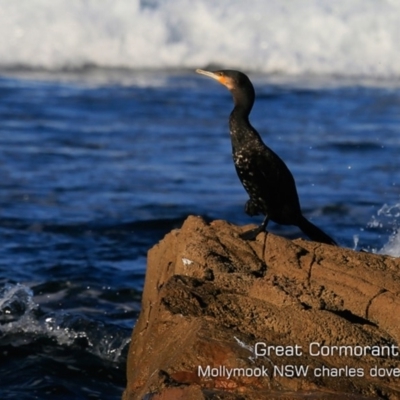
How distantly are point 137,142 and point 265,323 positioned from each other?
869cm

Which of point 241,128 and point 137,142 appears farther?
point 137,142

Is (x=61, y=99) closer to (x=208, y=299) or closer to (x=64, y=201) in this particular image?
(x=64, y=201)

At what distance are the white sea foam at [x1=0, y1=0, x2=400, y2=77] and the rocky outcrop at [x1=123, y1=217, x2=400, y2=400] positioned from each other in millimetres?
13864

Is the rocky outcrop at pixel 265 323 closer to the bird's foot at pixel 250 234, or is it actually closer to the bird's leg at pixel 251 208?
the bird's foot at pixel 250 234

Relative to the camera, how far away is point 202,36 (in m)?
19.6

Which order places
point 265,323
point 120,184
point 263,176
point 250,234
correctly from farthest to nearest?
point 120,184, point 263,176, point 250,234, point 265,323

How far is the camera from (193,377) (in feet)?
12.4

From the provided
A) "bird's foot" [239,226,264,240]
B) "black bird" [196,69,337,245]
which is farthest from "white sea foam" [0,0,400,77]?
"bird's foot" [239,226,264,240]

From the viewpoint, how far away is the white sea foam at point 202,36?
18.6 meters

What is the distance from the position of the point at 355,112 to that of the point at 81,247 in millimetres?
6870

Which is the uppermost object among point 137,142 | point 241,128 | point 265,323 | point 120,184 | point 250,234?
point 241,128

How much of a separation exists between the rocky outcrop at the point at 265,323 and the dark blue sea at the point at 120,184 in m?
1.22

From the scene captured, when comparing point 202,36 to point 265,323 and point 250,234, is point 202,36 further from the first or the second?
point 265,323

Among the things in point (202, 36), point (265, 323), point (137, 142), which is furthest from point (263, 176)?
point (202, 36)
